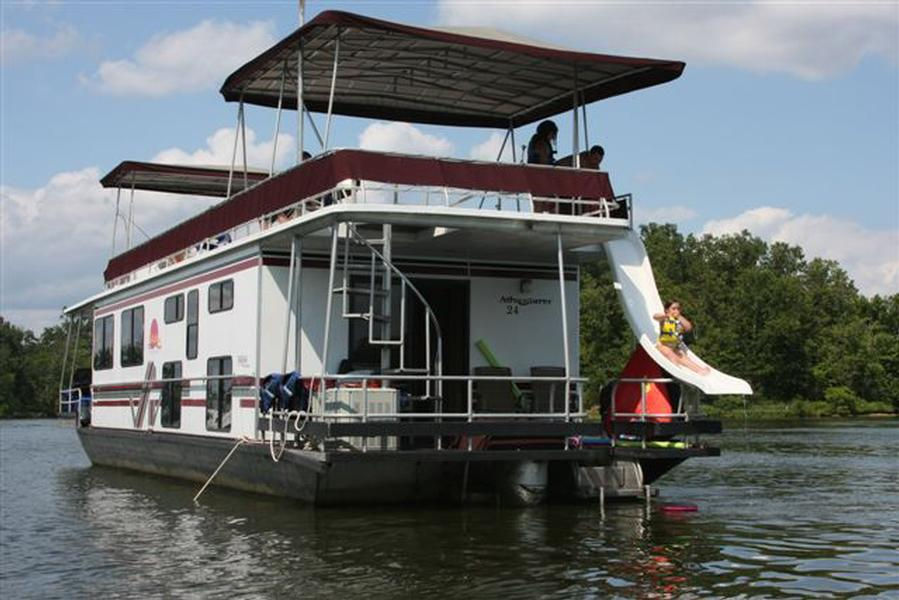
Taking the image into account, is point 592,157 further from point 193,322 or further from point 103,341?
point 103,341

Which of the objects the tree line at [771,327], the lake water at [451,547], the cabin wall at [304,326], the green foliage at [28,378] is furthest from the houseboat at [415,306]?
the green foliage at [28,378]

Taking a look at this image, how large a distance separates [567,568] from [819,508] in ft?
21.3

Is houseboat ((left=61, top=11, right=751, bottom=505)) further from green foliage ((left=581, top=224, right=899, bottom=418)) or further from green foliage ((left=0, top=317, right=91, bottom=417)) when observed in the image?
green foliage ((left=0, top=317, right=91, bottom=417))

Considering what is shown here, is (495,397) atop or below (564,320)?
below

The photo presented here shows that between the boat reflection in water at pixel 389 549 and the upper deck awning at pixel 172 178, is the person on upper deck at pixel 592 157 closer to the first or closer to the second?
the boat reflection in water at pixel 389 549

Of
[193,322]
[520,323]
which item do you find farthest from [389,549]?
[193,322]

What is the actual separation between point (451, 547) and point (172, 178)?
14.4 meters

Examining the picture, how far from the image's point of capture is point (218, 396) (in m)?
18.3

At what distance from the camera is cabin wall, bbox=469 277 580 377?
17594 mm

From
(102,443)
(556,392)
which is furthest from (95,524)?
(102,443)

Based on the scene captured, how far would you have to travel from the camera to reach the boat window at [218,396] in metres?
17.9

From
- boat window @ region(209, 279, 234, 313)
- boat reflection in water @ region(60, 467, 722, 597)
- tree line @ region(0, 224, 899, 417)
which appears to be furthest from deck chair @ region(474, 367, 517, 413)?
tree line @ region(0, 224, 899, 417)

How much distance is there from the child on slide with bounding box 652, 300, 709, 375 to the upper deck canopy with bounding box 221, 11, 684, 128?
351cm

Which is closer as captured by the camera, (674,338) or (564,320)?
(564,320)
